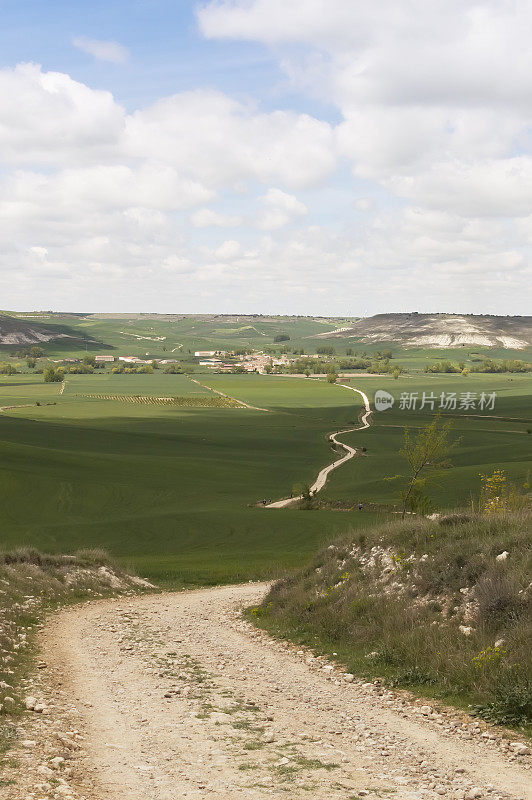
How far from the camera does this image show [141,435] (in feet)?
391

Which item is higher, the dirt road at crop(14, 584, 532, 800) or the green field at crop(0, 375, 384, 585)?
the dirt road at crop(14, 584, 532, 800)

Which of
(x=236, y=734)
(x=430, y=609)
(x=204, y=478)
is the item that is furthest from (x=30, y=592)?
(x=204, y=478)

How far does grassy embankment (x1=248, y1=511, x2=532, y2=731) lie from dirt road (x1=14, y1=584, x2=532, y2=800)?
0.96m

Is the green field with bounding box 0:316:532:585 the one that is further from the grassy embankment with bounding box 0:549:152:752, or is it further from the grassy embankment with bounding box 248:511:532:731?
the grassy embankment with bounding box 248:511:532:731

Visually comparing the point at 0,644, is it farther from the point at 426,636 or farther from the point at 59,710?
the point at 426,636

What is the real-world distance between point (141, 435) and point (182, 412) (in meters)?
43.7

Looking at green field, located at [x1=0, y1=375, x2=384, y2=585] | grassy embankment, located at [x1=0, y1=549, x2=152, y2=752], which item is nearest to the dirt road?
grassy embankment, located at [x1=0, y1=549, x2=152, y2=752]

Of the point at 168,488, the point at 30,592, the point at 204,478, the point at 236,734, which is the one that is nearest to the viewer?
the point at 236,734

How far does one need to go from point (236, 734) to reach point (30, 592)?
663 inches

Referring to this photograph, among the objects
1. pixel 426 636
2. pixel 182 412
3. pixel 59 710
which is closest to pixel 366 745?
pixel 426 636

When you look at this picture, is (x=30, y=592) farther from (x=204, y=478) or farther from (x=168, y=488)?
(x=204, y=478)

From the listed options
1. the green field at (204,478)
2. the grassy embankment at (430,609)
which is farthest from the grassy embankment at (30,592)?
the grassy embankment at (430,609)

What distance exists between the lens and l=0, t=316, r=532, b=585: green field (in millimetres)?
49312

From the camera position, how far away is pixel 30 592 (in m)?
26.9
